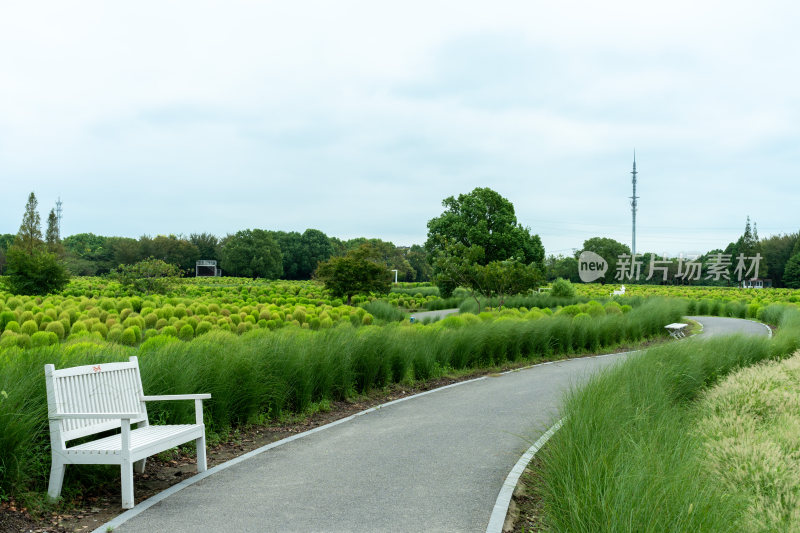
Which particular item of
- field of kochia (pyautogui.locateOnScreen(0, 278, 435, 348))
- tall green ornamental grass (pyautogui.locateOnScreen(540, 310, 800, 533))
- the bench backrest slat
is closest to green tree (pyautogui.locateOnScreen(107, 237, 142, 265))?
field of kochia (pyautogui.locateOnScreen(0, 278, 435, 348))

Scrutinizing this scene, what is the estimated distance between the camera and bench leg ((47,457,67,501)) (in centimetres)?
503

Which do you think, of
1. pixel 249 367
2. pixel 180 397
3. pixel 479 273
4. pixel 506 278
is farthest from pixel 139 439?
pixel 479 273

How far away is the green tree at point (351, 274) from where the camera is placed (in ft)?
116

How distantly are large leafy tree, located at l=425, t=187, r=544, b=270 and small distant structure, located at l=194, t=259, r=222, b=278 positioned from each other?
5656cm

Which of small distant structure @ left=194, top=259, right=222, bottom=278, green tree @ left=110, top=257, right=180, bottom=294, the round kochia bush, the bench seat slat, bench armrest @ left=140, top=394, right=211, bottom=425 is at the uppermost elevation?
small distant structure @ left=194, top=259, right=222, bottom=278

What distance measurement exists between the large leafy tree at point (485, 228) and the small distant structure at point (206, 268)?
56560mm

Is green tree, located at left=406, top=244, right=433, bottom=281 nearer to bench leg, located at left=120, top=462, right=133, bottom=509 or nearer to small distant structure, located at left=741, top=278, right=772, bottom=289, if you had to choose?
small distant structure, located at left=741, top=278, right=772, bottom=289

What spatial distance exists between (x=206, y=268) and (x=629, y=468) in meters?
102

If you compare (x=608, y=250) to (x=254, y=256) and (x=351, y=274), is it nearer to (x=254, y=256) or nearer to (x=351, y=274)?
(x=254, y=256)

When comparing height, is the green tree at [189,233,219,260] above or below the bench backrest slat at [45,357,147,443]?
above

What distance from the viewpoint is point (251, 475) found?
601 centimetres

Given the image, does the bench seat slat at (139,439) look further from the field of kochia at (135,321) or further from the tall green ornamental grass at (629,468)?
the field of kochia at (135,321)

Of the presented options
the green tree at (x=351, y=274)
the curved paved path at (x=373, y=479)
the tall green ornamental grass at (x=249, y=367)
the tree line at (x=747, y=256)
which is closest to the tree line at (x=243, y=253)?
the tree line at (x=747, y=256)

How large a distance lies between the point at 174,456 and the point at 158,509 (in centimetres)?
184
